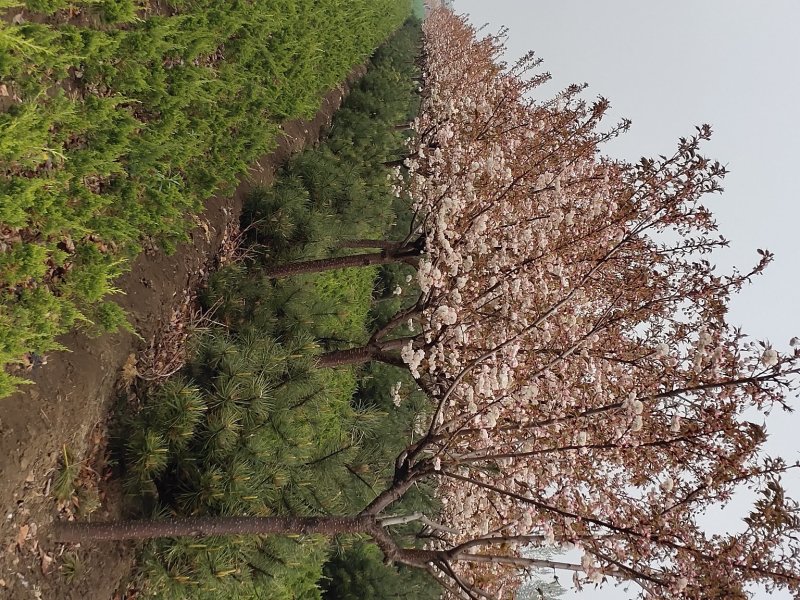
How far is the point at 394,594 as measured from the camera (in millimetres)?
7969

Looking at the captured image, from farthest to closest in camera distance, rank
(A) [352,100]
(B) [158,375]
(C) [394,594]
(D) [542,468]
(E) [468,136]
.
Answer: (A) [352,100] → (E) [468,136] → (C) [394,594] → (B) [158,375] → (D) [542,468]

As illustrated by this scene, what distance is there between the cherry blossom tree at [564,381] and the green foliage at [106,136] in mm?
1806

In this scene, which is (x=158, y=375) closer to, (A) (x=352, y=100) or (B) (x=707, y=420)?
(B) (x=707, y=420)

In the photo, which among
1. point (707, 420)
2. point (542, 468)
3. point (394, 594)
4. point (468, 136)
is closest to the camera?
point (707, 420)

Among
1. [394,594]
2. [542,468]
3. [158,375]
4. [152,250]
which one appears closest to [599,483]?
[542,468]

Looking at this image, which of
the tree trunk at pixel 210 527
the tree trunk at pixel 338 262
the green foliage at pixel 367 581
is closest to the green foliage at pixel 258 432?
the tree trunk at pixel 338 262

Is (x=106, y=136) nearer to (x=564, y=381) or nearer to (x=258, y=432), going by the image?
(x=258, y=432)

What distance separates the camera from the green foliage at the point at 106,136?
301cm

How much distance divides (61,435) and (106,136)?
2203 mm

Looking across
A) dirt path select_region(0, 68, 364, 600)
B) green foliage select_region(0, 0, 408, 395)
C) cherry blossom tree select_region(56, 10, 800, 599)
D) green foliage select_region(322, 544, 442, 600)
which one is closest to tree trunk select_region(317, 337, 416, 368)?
cherry blossom tree select_region(56, 10, 800, 599)

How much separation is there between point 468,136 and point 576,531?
671 cm

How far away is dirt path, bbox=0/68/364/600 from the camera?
350 cm

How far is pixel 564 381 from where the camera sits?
517 cm

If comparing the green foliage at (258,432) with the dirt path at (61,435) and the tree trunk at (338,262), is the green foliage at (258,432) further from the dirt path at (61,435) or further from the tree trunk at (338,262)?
the dirt path at (61,435)
